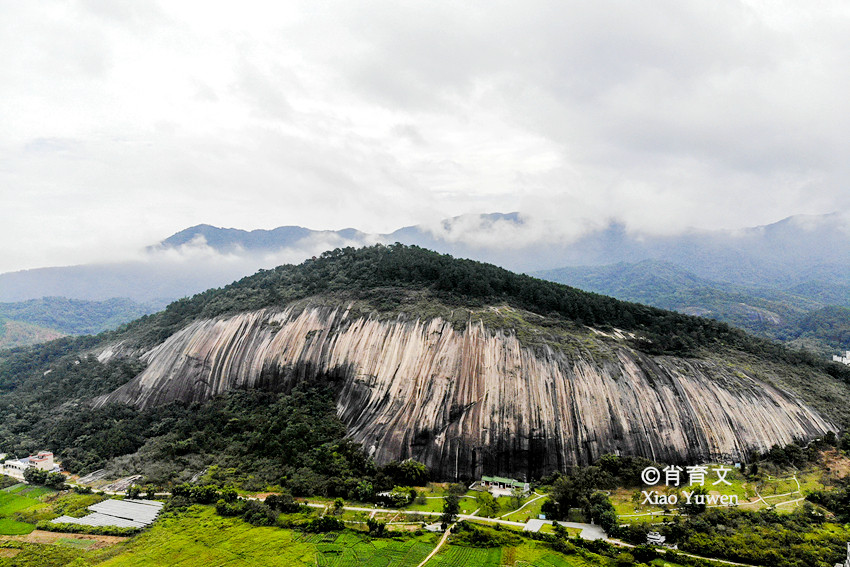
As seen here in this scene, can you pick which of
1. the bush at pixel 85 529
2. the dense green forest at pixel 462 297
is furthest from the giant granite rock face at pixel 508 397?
the bush at pixel 85 529

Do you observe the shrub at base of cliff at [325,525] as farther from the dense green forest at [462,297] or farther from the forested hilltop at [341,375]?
the dense green forest at [462,297]

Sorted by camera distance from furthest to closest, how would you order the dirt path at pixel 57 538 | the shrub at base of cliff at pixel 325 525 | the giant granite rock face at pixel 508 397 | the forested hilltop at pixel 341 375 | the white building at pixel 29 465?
1. the white building at pixel 29 465
2. the forested hilltop at pixel 341 375
3. the giant granite rock face at pixel 508 397
4. the shrub at base of cliff at pixel 325 525
5. the dirt path at pixel 57 538

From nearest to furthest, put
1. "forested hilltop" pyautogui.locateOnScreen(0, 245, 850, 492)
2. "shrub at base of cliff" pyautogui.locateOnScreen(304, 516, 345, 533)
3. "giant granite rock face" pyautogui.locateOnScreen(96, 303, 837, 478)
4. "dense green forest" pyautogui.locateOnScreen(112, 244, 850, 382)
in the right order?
"shrub at base of cliff" pyautogui.locateOnScreen(304, 516, 345, 533)
"giant granite rock face" pyautogui.locateOnScreen(96, 303, 837, 478)
"forested hilltop" pyautogui.locateOnScreen(0, 245, 850, 492)
"dense green forest" pyautogui.locateOnScreen(112, 244, 850, 382)

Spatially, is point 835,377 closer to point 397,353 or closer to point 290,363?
point 397,353

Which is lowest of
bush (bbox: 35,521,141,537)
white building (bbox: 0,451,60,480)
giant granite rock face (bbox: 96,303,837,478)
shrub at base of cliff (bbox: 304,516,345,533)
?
bush (bbox: 35,521,141,537)

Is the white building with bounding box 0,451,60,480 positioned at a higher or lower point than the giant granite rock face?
lower

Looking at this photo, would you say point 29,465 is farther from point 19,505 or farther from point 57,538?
point 57,538

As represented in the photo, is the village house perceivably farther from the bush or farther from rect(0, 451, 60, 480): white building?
rect(0, 451, 60, 480): white building

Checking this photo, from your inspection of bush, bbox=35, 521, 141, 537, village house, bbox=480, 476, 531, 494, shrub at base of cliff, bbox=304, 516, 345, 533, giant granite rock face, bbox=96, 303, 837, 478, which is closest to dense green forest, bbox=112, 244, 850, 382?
giant granite rock face, bbox=96, 303, 837, 478
